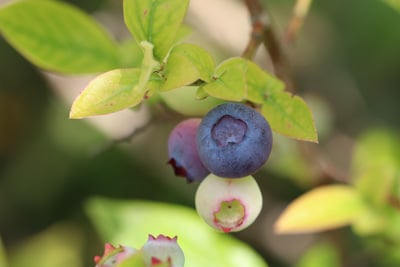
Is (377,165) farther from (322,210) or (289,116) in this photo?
(289,116)

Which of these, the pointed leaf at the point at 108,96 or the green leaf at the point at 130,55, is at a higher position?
the pointed leaf at the point at 108,96

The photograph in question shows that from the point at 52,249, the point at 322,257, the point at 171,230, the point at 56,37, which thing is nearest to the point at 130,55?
the point at 56,37

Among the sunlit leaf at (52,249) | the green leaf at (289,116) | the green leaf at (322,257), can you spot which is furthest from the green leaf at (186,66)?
the sunlit leaf at (52,249)

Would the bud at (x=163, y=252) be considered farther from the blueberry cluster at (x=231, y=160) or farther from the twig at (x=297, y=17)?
the twig at (x=297, y=17)

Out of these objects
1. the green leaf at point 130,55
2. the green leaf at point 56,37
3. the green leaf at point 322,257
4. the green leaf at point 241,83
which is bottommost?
the green leaf at point 322,257

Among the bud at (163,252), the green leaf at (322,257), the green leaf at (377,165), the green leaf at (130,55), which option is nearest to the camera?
the bud at (163,252)

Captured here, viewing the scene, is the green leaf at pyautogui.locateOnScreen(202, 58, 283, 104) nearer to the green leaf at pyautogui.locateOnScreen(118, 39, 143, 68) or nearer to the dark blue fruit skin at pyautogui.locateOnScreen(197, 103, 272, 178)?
the dark blue fruit skin at pyautogui.locateOnScreen(197, 103, 272, 178)
